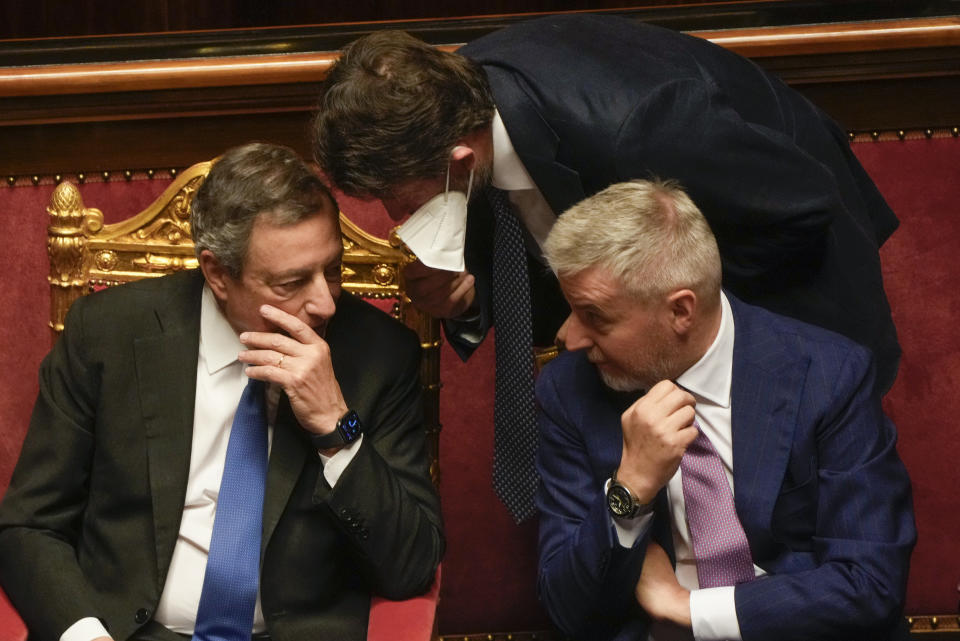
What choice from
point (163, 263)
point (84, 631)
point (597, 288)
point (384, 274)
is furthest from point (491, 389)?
point (84, 631)

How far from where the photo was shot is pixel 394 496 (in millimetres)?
2111

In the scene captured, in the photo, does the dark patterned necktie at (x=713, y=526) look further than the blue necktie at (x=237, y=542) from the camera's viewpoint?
No

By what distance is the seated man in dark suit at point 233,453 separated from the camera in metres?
2.11

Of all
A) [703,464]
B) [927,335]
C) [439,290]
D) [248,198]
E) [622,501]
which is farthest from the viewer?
[927,335]

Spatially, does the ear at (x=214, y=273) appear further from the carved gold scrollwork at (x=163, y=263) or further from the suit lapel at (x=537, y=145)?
the suit lapel at (x=537, y=145)

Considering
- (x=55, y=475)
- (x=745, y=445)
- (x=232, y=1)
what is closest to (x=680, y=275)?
(x=745, y=445)

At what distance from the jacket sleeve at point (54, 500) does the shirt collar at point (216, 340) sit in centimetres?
19

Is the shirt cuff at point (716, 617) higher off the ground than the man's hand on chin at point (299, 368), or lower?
lower

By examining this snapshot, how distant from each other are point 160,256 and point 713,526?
46.9 inches

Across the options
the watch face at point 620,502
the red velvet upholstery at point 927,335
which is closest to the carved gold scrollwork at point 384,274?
the watch face at point 620,502

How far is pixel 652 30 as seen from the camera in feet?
7.53

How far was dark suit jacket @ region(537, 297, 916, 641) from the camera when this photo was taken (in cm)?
193

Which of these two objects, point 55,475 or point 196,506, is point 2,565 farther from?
point 196,506

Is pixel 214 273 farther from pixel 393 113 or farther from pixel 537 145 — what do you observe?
pixel 537 145
